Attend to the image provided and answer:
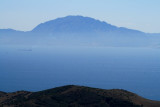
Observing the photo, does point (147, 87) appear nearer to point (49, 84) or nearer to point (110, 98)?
point (49, 84)

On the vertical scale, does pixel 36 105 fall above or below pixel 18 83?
above

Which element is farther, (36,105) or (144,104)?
(144,104)

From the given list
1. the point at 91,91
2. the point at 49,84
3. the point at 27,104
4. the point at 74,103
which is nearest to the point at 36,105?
the point at 27,104

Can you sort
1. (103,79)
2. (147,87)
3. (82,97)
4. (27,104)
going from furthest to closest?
(103,79)
(147,87)
(82,97)
(27,104)

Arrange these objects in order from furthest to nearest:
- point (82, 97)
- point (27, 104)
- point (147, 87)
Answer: point (147, 87), point (82, 97), point (27, 104)

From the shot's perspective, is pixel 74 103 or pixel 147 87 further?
pixel 147 87

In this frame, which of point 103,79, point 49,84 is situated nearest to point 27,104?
point 49,84

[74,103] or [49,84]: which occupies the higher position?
[74,103]

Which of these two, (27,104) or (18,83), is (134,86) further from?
(27,104)

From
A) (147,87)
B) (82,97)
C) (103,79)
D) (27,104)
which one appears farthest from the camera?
(103,79)
